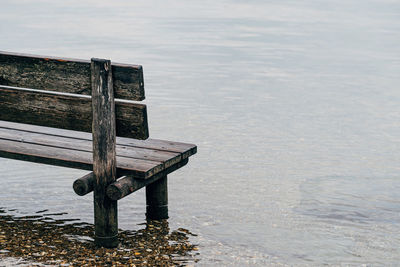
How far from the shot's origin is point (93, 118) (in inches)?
243

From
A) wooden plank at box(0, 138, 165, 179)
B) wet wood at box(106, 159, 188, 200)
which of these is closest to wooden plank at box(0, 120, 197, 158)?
wooden plank at box(0, 138, 165, 179)

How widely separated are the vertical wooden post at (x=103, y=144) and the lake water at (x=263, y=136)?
83 cm

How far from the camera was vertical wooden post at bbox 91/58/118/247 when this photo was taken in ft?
19.8

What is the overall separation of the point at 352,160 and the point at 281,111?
3550 mm

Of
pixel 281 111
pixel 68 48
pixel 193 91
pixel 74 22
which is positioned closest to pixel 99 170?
pixel 281 111

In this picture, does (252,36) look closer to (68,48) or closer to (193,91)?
(68,48)

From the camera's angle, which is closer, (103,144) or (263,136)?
(103,144)

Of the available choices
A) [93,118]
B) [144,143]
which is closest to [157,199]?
[144,143]

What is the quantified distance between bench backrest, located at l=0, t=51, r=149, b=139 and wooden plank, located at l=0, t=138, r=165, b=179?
0.98 feet

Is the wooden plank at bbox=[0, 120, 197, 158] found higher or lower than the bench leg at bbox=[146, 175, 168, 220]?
higher

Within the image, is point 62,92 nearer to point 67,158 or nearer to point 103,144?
point 103,144

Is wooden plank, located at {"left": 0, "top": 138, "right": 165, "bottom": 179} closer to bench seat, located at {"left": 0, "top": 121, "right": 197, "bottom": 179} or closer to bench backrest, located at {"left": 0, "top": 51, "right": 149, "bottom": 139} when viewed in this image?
bench seat, located at {"left": 0, "top": 121, "right": 197, "bottom": 179}

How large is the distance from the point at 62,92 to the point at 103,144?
1.91 ft

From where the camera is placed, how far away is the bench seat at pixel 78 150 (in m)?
6.43
